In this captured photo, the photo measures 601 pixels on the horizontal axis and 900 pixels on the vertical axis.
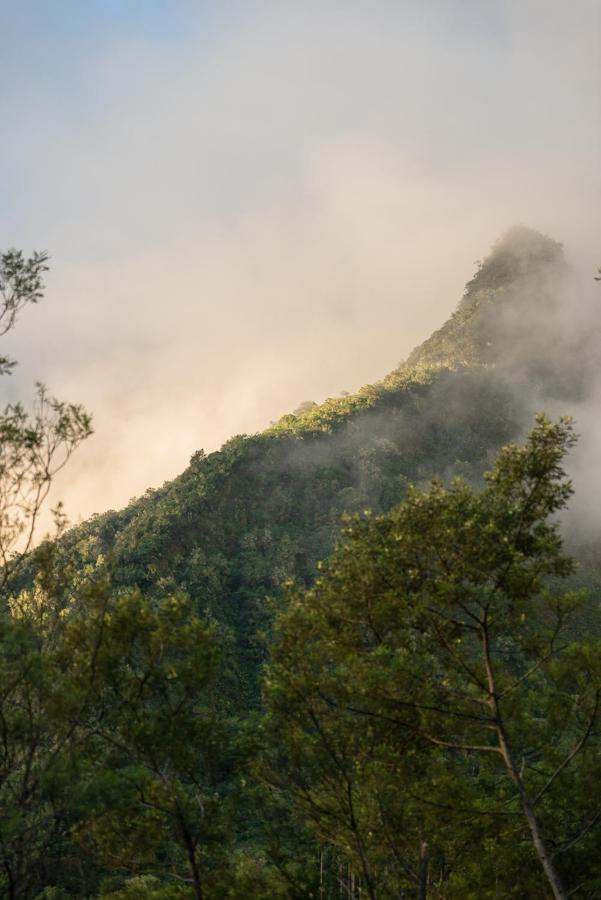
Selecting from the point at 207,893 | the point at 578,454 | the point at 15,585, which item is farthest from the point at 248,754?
the point at 578,454

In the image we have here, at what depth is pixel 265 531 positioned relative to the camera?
6750cm

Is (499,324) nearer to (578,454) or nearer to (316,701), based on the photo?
(578,454)

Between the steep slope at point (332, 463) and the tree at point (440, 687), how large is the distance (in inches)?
994

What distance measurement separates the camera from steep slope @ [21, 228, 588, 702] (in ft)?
200

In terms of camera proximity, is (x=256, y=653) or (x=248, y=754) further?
(x=256, y=653)

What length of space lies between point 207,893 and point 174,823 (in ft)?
5.27

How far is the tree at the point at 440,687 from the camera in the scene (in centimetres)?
1253

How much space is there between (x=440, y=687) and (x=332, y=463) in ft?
210

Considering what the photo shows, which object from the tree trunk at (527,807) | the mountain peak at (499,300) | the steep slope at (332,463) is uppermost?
the mountain peak at (499,300)

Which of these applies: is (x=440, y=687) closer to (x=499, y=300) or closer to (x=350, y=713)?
(x=350, y=713)

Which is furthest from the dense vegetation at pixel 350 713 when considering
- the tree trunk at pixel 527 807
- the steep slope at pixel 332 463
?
the steep slope at pixel 332 463

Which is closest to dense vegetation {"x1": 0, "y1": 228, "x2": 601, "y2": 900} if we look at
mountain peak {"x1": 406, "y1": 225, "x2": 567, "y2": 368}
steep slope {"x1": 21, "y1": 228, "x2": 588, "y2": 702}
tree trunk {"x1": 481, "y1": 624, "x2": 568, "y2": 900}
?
tree trunk {"x1": 481, "y1": 624, "x2": 568, "y2": 900}

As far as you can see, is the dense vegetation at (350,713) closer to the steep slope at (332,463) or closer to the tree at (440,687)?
the tree at (440,687)

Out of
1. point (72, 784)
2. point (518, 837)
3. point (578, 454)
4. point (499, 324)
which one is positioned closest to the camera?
point (72, 784)
